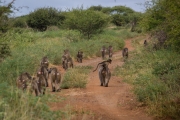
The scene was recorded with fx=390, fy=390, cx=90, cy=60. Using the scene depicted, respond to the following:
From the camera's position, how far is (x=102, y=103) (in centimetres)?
1239

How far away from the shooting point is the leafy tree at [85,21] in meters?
38.4

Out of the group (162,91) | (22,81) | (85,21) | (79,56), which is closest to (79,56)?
(79,56)

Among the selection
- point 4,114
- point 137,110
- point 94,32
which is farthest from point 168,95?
point 94,32

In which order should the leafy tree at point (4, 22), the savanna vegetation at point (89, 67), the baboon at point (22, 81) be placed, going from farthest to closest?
the baboon at point (22, 81) < the leafy tree at point (4, 22) < the savanna vegetation at point (89, 67)

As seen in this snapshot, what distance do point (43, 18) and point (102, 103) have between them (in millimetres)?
37621

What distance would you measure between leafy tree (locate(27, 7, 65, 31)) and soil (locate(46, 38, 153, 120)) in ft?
110

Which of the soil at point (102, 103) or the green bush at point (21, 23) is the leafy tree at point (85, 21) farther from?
the soil at point (102, 103)

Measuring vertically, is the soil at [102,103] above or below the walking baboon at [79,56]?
below

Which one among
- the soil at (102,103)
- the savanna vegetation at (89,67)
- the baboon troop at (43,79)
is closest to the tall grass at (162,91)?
the savanna vegetation at (89,67)

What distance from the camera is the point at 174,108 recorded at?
1005 centimetres

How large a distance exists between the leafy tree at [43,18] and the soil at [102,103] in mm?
33405

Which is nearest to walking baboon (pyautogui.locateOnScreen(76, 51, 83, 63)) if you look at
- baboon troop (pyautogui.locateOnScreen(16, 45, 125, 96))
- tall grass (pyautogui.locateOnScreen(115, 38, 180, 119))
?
baboon troop (pyautogui.locateOnScreen(16, 45, 125, 96))

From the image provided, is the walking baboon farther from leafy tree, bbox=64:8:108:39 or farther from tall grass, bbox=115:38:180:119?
tall grass, bbox=115:38:180:119

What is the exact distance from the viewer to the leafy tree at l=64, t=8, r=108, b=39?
38366mm
